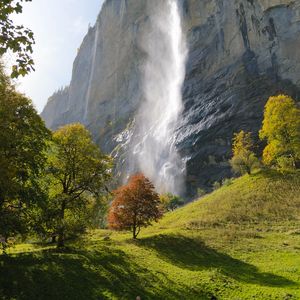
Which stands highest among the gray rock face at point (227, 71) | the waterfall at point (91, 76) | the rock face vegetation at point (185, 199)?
the waterfall at point (91, 76)

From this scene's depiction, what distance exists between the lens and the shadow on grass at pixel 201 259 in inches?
888

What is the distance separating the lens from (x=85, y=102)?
180125mm

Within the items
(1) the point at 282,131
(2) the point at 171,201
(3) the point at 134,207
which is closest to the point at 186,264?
(3) the point at 134,207

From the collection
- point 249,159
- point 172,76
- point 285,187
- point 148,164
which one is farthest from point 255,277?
point 172,76

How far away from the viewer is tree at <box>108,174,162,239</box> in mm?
36000

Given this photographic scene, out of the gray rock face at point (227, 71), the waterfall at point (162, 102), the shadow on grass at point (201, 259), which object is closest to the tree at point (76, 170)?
the shadow on grass at point (201, 259)

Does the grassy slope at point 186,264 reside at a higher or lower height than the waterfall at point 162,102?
lower

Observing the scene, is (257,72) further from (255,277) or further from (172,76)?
(255,277)

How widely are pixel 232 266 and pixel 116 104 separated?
133 meters

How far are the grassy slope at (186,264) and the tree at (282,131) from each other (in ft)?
40.0

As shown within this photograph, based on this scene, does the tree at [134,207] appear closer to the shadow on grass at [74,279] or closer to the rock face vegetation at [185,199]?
the rock face vegetation at [185,199]

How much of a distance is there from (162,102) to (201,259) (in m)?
94.9

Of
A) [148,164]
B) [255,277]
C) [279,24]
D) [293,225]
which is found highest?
[279,24]

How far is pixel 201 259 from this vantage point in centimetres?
2781
